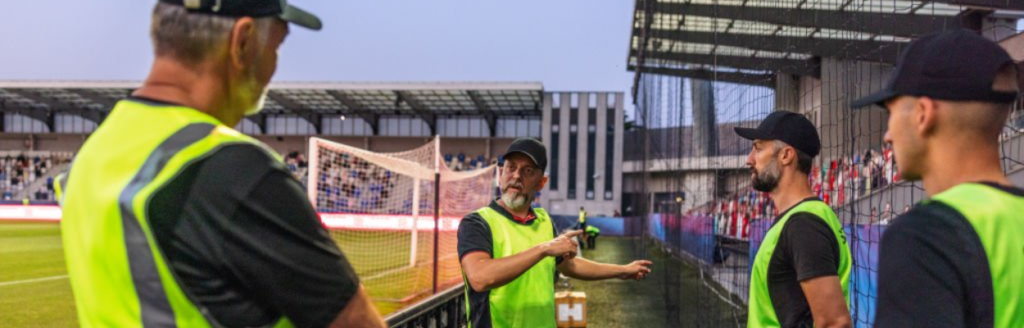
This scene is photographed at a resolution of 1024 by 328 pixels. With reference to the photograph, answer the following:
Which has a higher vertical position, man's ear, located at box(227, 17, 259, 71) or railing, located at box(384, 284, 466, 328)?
man's ear, located at box(227, 17, 259, 71)

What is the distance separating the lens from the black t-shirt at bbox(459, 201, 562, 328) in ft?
10.8

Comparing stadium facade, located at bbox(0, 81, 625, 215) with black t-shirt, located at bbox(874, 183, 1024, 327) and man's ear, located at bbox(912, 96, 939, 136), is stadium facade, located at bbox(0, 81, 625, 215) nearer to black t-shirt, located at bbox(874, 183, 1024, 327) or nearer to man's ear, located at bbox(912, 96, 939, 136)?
man's ear, located at bbox(912, 96, 939, 136)

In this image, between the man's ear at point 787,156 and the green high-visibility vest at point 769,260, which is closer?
the green high-visibility vest at point 769,260

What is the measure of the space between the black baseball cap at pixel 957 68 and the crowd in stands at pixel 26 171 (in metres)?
50.3

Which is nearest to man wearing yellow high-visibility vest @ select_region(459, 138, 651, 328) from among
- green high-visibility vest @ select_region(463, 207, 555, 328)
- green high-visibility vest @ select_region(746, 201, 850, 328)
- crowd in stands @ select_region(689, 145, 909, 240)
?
green high-visibility vest @ select_region(463, 207, 555, 328)

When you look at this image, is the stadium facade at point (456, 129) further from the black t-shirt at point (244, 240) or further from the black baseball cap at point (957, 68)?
the black t-shirt at point (244, 240)

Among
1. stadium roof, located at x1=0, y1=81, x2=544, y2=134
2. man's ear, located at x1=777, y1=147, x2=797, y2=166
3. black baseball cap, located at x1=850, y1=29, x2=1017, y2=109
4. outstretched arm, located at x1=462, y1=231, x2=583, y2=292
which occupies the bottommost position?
outstretched arm, located at x1=462, y1=231, x2=583, y2=292

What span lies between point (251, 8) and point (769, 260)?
200 centimetres

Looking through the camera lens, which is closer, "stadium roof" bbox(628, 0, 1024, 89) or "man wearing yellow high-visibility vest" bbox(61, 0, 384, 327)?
"man wearing yellow high-visibility vest" bbox(61, 0, 384, 327)

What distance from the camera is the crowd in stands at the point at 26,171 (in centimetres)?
4466

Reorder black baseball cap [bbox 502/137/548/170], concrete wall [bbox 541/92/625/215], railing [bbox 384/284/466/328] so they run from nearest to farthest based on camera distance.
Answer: black baseball cap [bbox 502/137/548/170] → railing [bbox 384/284/466/328] → concrete wall [bbox 541/92/625/215]

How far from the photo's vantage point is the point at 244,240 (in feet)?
3.82

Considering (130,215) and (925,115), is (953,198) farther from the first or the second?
(130,215)

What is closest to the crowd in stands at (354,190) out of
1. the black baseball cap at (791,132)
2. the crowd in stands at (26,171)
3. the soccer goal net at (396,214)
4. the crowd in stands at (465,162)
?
the soccer goal net at (396,214)
